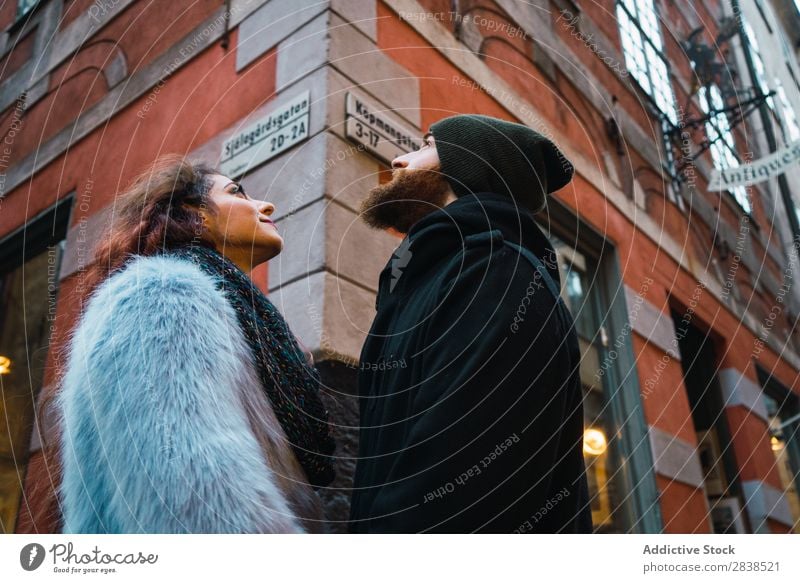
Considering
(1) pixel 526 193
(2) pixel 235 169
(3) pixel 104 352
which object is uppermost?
(2) pixel 235 169

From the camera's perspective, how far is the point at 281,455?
31.9 inches

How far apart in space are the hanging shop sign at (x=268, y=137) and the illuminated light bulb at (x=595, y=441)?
1.04 m

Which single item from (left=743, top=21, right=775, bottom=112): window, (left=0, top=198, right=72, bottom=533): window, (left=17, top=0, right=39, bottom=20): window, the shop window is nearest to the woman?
(left=0, top=198, right=72, bottom=533): window

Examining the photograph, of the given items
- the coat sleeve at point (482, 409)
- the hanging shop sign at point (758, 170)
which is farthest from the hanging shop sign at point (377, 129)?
the hanging shop sign at point (758, 170)

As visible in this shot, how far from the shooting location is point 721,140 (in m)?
1.60

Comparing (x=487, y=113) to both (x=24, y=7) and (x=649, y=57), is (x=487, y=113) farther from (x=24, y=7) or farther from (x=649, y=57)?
(x=24, y=7)

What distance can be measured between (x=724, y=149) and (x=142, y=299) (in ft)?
4.48

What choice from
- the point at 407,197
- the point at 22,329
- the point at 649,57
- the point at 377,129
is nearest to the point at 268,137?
the point at 377,129

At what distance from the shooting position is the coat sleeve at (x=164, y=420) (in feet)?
2.25

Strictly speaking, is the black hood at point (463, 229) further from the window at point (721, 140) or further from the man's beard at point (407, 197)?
the window at point (721, 140)

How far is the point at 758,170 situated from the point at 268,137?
109 centimetres

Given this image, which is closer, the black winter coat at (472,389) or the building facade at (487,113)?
the black winter coat at (472,389)

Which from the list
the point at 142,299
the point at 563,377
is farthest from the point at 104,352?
the point at 563,377
